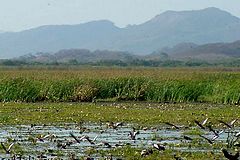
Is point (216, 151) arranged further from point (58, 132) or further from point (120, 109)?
point (120, 109)

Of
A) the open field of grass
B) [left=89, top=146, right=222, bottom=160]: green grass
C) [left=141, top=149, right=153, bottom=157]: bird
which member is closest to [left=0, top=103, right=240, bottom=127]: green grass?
the open field of grass

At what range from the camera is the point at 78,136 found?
72.8 feet

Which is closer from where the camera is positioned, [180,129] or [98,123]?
Result: [180,129]

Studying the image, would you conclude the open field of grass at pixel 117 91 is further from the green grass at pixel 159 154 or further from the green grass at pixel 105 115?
the green grass at pixel 159 154

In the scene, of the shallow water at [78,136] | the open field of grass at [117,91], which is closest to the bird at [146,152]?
the shallow water at [78,136]

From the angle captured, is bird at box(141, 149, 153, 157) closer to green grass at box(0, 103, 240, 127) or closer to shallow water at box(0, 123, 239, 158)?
shallow water at box(0, 123, 239, 158)

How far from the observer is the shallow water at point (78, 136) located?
18.8m

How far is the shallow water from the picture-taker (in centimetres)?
1883

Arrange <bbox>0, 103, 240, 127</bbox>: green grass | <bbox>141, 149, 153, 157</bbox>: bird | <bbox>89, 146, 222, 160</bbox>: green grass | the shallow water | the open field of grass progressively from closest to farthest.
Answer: <bbox>89, 146, 222, 160</bbox>: green grass < <bbox>141, 149, 153, 157</bbox>: bird < the shallow water < <bbox>0, 103, 240, 127</bbox>: green grass < the open field of grass

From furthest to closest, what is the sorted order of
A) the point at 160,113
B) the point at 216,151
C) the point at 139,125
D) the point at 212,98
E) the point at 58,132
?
the point at 212,98 < the point at 160,113 < the point at 139,125 < the point at 58,132 < the point at 216,151

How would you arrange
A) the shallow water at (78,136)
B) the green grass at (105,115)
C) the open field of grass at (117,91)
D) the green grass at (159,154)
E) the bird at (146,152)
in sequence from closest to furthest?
the green grass at (159,154)
the bird at (146,152)
the shallow water at (78,136)
the green grass at (105,115)
the open field of grass at (117,91)

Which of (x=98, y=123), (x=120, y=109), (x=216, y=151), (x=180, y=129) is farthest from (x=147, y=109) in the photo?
(x=216, y=151)

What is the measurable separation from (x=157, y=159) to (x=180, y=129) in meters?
7.42

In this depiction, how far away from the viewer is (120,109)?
33.0 meters
